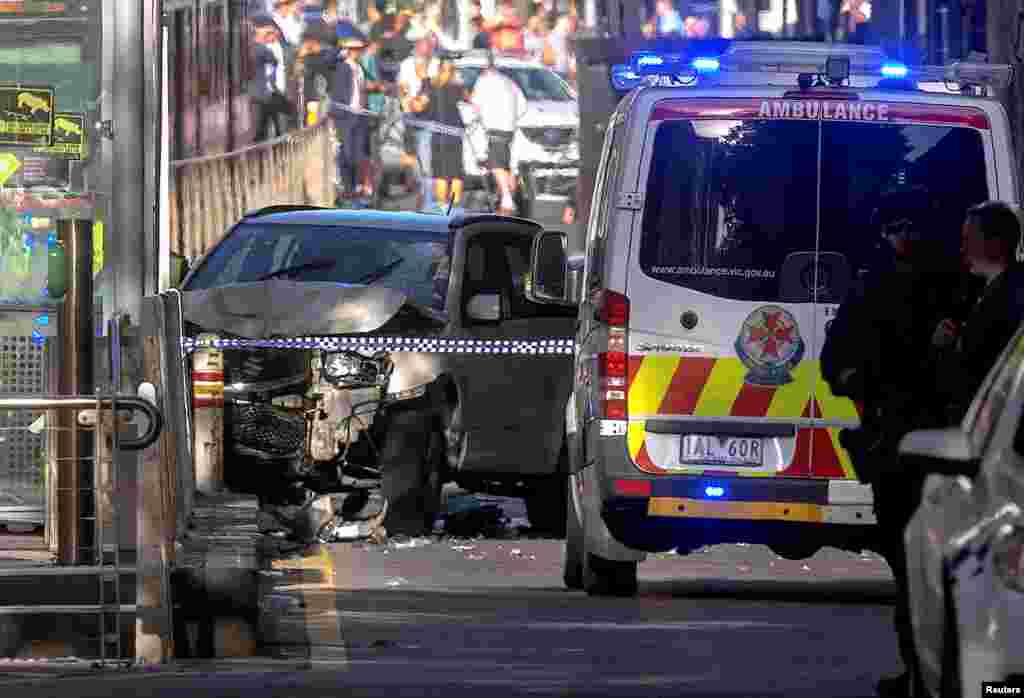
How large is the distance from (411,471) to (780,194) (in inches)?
184

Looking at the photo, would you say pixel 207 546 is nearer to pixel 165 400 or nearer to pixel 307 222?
pixel 165 400

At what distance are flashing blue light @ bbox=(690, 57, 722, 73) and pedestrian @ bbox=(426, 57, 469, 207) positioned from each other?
21.4 metres

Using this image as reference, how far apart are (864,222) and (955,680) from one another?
6.52 m

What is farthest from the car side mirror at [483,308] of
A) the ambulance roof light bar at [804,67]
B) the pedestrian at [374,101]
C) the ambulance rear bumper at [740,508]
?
the pedestrian at [374,101]

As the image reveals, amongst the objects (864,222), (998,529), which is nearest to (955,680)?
(998,529)

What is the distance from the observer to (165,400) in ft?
38.3

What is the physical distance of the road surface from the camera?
1069 centimetres

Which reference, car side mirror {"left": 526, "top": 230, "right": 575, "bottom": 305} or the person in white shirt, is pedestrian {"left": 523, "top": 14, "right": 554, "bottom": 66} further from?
car side mirror {"left": 526, "top": 230, "right": 575, "bottom": 305}

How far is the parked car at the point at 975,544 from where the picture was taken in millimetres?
7375

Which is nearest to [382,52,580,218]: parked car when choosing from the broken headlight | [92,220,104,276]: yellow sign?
the broken headlight

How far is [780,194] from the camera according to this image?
14055 millimetres

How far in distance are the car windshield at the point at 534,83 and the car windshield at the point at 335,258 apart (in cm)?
1733

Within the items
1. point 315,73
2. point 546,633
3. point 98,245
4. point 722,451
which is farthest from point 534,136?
point 546,633

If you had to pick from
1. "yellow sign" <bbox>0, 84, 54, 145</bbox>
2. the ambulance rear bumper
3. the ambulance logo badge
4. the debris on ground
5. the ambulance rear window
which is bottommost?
the debris on ground
